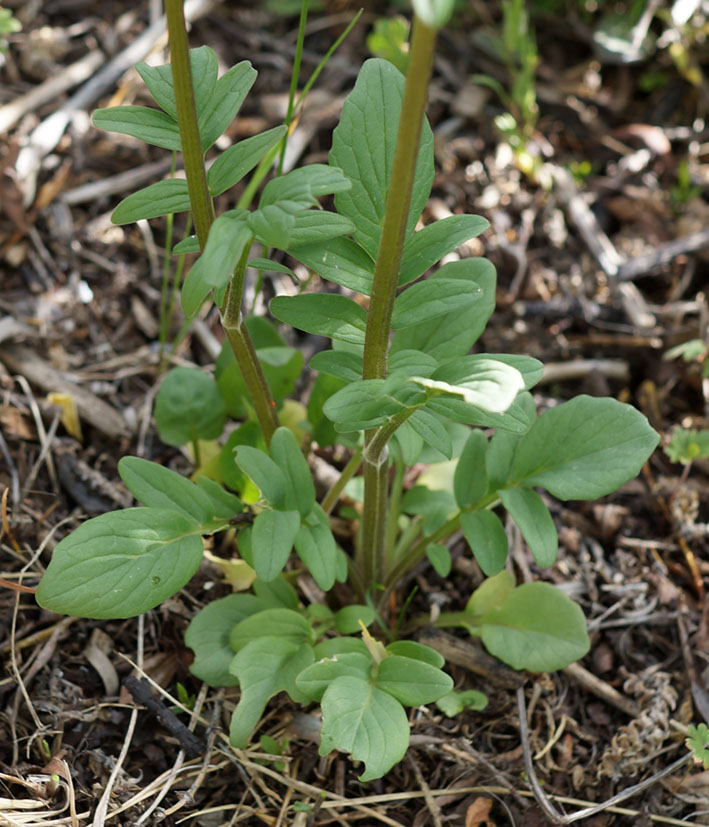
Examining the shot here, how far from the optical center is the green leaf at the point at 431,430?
130 centimetres

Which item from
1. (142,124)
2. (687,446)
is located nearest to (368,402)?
(142,124)

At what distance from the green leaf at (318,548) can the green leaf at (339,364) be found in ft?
0.86

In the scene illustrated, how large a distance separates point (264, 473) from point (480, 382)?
484mm

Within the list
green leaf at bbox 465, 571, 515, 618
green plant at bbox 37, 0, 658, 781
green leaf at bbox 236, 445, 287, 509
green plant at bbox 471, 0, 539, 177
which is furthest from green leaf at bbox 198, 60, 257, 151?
green plant at bbox 471, 0, 539, 177

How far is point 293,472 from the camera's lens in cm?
145

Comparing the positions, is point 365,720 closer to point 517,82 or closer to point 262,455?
point 262,455

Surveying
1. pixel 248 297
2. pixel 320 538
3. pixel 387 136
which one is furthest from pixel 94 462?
pixel 387 136

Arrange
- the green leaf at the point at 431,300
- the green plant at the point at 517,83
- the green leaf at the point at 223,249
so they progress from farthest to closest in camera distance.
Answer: the green plant at the point at 517,83 → the green leaf at the point at 431,300 → the green leaf at the point at 223,249

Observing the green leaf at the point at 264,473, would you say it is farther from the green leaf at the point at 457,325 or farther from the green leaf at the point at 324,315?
the green leaf at the point at 457,325

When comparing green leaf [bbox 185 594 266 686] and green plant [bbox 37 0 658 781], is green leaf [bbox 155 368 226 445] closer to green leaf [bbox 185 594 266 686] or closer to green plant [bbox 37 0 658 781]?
green plant [bbox 37 0 658 781]

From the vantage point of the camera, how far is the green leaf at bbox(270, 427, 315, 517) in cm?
145

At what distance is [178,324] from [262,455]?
3.32 ft

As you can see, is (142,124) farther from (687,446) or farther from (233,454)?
(687,446)

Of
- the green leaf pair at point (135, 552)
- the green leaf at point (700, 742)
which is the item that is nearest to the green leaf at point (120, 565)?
the green leaf pair at point (135, 552)
